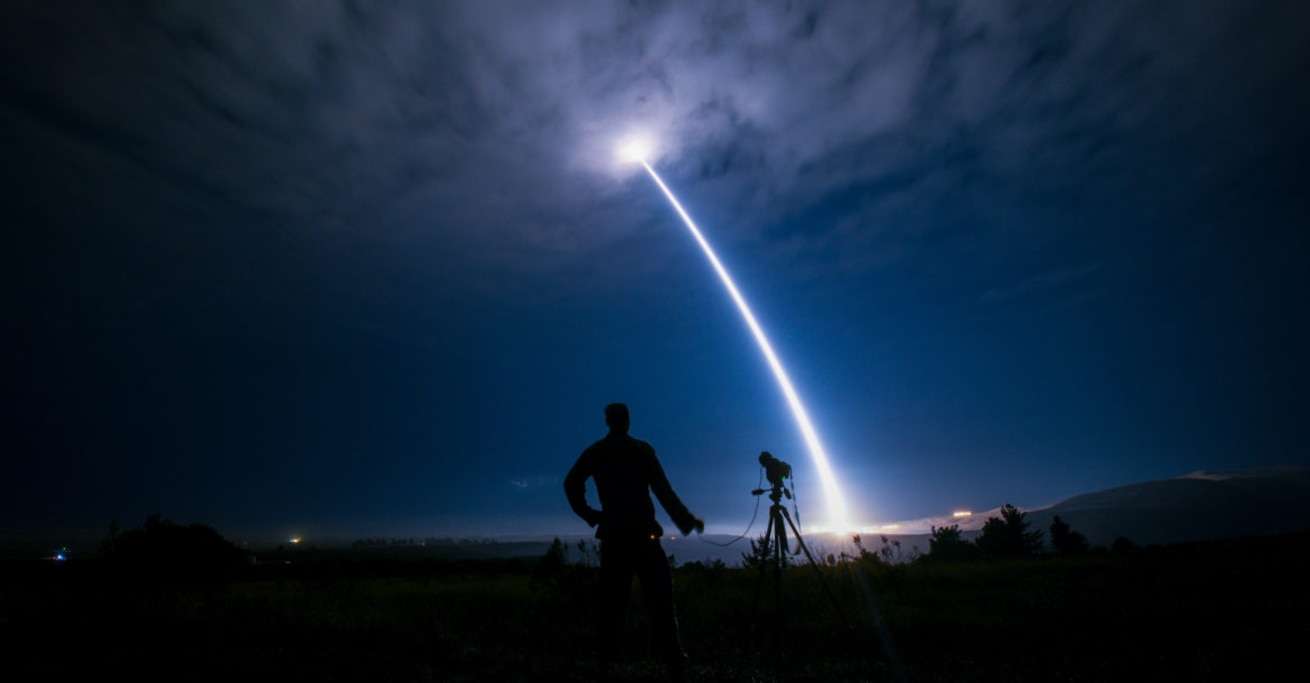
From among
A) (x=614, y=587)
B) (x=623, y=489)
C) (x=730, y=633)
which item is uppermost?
(x=623, y=489)

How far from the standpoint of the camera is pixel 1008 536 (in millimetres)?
27297

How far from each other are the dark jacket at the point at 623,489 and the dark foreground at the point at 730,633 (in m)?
1.17

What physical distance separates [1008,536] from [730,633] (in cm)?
2842

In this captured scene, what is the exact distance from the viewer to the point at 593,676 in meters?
5.14

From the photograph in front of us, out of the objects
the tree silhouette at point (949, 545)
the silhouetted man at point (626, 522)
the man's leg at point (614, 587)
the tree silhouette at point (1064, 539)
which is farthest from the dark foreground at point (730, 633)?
the tree silhouette at point (1064, 539)

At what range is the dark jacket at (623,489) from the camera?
4537mm

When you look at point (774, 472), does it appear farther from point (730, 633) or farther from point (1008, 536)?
point (1008, 536)

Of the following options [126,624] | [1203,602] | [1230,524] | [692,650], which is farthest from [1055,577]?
[1230,524]

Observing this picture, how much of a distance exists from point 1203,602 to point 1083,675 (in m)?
5.11

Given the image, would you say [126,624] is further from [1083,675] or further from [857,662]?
[1083,675]

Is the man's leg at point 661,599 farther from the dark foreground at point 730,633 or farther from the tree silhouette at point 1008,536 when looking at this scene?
the tree silhouette at point 1008,536

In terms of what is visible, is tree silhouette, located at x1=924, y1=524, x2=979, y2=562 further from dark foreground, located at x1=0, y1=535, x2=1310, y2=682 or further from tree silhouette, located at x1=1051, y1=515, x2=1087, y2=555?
dark foreground, located at x1=0, y1=535, x2=1310, y2=682

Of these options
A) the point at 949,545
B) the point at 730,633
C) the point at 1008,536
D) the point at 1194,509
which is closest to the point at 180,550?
the point at 730,633

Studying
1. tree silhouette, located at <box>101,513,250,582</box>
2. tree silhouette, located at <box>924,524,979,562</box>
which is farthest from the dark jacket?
tree silhouette, located at <box>924,524,979,562</box>
